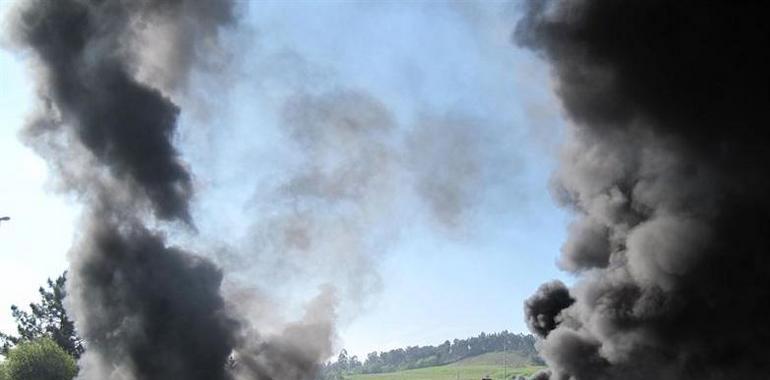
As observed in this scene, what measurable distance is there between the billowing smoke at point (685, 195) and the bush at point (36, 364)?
1808 inches

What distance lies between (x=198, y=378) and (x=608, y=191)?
22104 mm

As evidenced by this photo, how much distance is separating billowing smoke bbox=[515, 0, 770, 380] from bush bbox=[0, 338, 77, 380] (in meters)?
45.9

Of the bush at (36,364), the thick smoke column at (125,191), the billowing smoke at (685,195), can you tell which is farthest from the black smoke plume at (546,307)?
the bush at (36,364)

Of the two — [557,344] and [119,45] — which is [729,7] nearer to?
[557,344]

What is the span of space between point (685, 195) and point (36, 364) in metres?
53.9

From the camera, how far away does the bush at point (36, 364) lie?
2207 inches

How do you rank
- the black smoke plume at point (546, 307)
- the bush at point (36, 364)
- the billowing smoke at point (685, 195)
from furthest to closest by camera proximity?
the bush at point (36, 364) < the black smoke plume at point (546, 307) < the billowing smoke at point (685, 195)

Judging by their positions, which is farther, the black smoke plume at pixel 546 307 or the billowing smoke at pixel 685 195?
the black smoke plume at pixel 546 307

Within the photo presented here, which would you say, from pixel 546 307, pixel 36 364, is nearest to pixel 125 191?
pixel 546 307

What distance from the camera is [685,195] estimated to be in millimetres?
27812

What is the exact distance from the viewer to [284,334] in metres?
37.9

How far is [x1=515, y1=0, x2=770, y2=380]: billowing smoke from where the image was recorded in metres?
27.3

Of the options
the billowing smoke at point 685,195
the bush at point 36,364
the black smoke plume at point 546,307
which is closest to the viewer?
the billowing smoke at point 685,195

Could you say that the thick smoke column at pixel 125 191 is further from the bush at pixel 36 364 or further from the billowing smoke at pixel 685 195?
the bush at pixel 36 364
